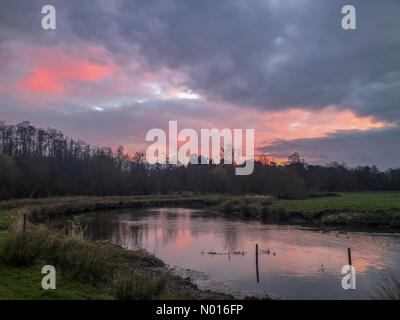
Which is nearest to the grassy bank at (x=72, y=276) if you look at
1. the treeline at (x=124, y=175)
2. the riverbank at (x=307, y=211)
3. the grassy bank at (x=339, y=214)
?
the riverbank at (x=307, y=211)

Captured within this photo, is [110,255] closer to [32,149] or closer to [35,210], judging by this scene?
[35,210]

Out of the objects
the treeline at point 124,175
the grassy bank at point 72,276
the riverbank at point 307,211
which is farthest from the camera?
the treeline at point 124,175

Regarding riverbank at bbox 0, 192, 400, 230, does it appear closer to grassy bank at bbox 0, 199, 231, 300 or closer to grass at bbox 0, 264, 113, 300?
grassy bank at bbox 0, 199, 231, 300

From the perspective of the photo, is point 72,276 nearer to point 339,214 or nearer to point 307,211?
point 339,214

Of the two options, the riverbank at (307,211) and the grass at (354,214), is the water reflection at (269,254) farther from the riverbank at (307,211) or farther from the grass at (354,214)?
the riverbank at (307,211)

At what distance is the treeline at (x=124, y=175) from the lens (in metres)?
50.9

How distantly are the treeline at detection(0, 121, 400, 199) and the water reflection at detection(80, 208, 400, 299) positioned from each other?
2725 centimetres

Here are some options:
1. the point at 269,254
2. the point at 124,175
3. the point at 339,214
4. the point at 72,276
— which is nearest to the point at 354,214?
the point at 339,214

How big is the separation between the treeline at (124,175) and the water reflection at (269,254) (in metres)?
27.2

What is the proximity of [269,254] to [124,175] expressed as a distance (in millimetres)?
61834

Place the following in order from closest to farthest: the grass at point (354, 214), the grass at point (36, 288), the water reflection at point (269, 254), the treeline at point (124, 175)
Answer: the grass at point (36, 288)
the water reflection at point (269, 254)
the grass at point (354, 214)
the treeline at point (124, 175)

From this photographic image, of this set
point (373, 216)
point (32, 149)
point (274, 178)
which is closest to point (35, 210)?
point (373, 216)

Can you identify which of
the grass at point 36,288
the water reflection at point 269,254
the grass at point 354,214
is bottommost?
the water reflection at point 269,254
